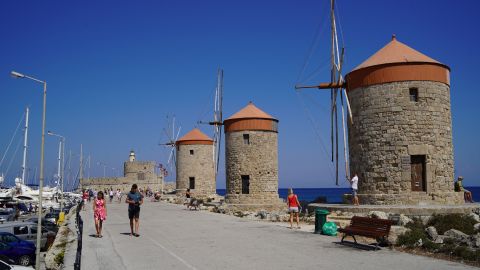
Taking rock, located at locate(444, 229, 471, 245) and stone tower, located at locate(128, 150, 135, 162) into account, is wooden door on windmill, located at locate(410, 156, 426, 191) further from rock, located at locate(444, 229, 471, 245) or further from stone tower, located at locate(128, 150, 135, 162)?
stone tower, located at locate(128, 150, 135, 162)

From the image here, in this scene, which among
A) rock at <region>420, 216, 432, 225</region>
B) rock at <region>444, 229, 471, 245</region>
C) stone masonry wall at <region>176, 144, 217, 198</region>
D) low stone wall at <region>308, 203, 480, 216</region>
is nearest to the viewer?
rock at <region>444, 229, 471, 245</region>

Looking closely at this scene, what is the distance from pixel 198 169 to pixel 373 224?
30861 millimetres

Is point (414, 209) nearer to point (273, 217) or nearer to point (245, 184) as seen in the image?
point (273, 217)

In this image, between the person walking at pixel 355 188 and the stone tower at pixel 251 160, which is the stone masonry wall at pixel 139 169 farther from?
the person walking at pixel 355 188

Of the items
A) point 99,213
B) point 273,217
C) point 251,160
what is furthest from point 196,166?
point 99,213

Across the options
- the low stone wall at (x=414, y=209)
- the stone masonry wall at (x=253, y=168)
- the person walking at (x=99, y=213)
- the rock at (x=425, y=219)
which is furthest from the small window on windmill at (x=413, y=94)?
the person walking at (x=99, y=213)

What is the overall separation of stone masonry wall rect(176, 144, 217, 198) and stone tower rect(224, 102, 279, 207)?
12.0m

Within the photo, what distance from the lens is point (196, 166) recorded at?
40844 millimetres

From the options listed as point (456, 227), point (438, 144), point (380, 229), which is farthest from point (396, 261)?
point (438, 144)

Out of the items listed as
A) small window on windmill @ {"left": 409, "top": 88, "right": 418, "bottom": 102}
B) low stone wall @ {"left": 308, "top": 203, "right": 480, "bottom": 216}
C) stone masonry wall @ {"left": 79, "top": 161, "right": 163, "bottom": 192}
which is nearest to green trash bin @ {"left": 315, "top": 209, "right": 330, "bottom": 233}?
low stone wall @ {"left": 308, "top": 203, "right": 480, "bottom": 216}

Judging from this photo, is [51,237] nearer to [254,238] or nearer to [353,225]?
[254,238]

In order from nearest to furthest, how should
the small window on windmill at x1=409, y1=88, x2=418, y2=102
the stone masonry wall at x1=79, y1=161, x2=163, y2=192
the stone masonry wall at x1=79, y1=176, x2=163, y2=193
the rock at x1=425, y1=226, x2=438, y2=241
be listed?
the rock at x1=425, y1=226, x2=438, y2=241
the small window on windmill at x1=409, y1=88, x2=418, y2=102
the stone masonry wall at x1=79, y1=176, x2=163, y2=193
the stone masonry wall at x1=79, y1=161, x2=163, y2=192

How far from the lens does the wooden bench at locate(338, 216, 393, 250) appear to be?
10.4 meters

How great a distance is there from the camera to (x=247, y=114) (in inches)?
1152
